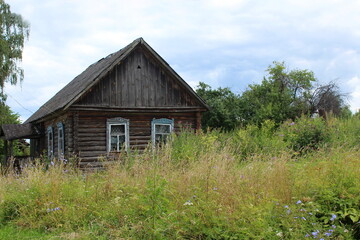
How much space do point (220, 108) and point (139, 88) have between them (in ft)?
36.8

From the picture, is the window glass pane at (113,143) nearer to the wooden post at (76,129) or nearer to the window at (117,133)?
the window at (117,133)

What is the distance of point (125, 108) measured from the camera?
14.7 metres

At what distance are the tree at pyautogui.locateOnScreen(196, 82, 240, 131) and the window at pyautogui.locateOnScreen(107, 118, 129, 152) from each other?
1100 centimetres

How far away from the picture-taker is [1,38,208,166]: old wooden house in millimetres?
14008

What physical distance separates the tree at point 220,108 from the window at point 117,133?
11.0m

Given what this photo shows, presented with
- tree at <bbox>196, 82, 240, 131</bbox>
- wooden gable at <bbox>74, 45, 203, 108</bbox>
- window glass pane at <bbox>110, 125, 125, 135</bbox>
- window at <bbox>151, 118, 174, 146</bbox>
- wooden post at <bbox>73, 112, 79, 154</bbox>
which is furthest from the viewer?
tree at <bbox>196, 82, 240, 131</bbox>

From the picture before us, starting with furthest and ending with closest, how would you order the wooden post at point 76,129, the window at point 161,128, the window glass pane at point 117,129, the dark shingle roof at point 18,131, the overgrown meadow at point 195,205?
the dark shingle roof at point 18,131 → the window at point 161,128 → the window glass pane at point 117,129 → the wooden post at point 76,129 → the overgrown meadow at point 195,205

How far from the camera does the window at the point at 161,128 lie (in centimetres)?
1546

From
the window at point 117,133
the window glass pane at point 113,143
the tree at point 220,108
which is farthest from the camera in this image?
the tree at point 220,108

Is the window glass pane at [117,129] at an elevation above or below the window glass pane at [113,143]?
above

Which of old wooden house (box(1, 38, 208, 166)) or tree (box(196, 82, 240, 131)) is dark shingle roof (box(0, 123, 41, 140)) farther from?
tree (box(196, 82, 240, 131))

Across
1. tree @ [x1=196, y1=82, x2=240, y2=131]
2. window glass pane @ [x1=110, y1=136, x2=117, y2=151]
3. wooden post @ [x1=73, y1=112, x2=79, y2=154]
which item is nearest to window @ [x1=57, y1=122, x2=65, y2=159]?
wooden post @ [x1=73, y1=112, x2=79, y2=154]

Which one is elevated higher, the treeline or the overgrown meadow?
the treeline

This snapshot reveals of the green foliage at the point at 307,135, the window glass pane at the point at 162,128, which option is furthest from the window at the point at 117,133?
the green foliage at the point at 307,135
